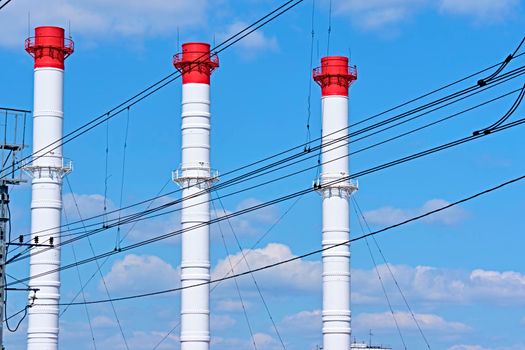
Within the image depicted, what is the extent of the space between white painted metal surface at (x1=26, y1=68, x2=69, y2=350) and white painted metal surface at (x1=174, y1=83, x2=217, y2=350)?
646 cm

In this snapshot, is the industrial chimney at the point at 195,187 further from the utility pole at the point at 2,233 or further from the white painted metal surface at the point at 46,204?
the utility pole at the point at 2,233

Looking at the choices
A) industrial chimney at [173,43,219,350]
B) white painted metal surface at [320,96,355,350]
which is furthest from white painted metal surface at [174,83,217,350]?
white painted metal surface at [320,96,355,350]

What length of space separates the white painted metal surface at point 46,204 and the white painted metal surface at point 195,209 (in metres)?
6.46

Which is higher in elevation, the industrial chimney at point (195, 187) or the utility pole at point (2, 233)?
the industrial chimney at point (195, 187)

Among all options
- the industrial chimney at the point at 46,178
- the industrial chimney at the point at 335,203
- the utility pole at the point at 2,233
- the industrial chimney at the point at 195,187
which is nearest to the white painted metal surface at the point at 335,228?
the industrial chimney at the point at 335,203

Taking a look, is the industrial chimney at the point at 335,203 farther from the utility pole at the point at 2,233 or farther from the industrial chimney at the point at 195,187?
the utility pole at the point at 2,233

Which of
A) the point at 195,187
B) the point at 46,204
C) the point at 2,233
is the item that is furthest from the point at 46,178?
the point at 2,233

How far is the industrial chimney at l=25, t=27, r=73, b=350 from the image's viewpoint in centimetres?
7050

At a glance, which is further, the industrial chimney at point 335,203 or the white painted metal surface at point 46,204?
the industrial chimney at point 335,203

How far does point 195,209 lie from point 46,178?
7.91 m

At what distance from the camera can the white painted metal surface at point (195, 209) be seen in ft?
234

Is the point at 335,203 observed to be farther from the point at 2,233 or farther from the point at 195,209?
the point at 2,233

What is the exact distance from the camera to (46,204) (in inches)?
2803

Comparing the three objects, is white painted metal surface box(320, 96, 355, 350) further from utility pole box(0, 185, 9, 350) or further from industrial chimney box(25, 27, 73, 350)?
utility pole box(0, 185, 9, 350)
